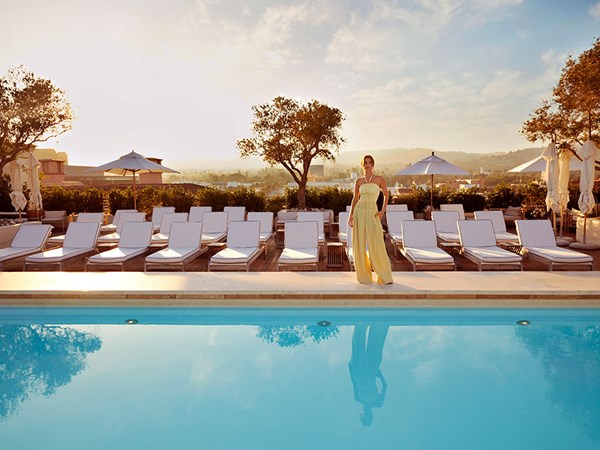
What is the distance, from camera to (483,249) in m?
7.66

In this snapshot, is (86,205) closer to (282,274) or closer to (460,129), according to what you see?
(282,274)

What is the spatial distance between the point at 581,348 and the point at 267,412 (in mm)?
3688

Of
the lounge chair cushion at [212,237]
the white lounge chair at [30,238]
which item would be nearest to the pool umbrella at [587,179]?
the lounge chair cushion at [212,237]

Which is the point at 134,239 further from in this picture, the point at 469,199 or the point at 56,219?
the point at 469,199

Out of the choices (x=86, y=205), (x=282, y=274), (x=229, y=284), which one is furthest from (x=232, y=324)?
(x=86, y=205)

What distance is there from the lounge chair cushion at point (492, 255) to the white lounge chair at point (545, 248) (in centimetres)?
49

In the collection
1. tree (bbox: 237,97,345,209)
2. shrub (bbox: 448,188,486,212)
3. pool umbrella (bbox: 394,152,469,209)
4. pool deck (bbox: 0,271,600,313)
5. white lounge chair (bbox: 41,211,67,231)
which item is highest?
tree (bbox: 237,97,345,209)

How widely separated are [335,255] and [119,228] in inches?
218

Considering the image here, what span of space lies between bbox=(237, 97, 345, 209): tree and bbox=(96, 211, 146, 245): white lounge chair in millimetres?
5119

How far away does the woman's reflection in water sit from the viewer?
402 cm

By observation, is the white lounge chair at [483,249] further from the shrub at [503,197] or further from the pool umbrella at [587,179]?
the shrub at [503,197]

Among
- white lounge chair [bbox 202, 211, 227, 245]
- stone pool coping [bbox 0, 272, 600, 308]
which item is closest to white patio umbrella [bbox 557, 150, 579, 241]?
stone pool coping [bbox 0, 272, 600, 308]

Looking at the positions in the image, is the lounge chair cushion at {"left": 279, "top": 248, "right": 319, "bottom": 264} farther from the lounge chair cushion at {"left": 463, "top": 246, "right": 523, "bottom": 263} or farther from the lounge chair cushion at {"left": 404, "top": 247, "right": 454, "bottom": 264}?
the lounge chair cushion at {"left": 463, "top": 246, "right": 523, "bottom": 263}

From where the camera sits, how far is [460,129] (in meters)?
28.4
